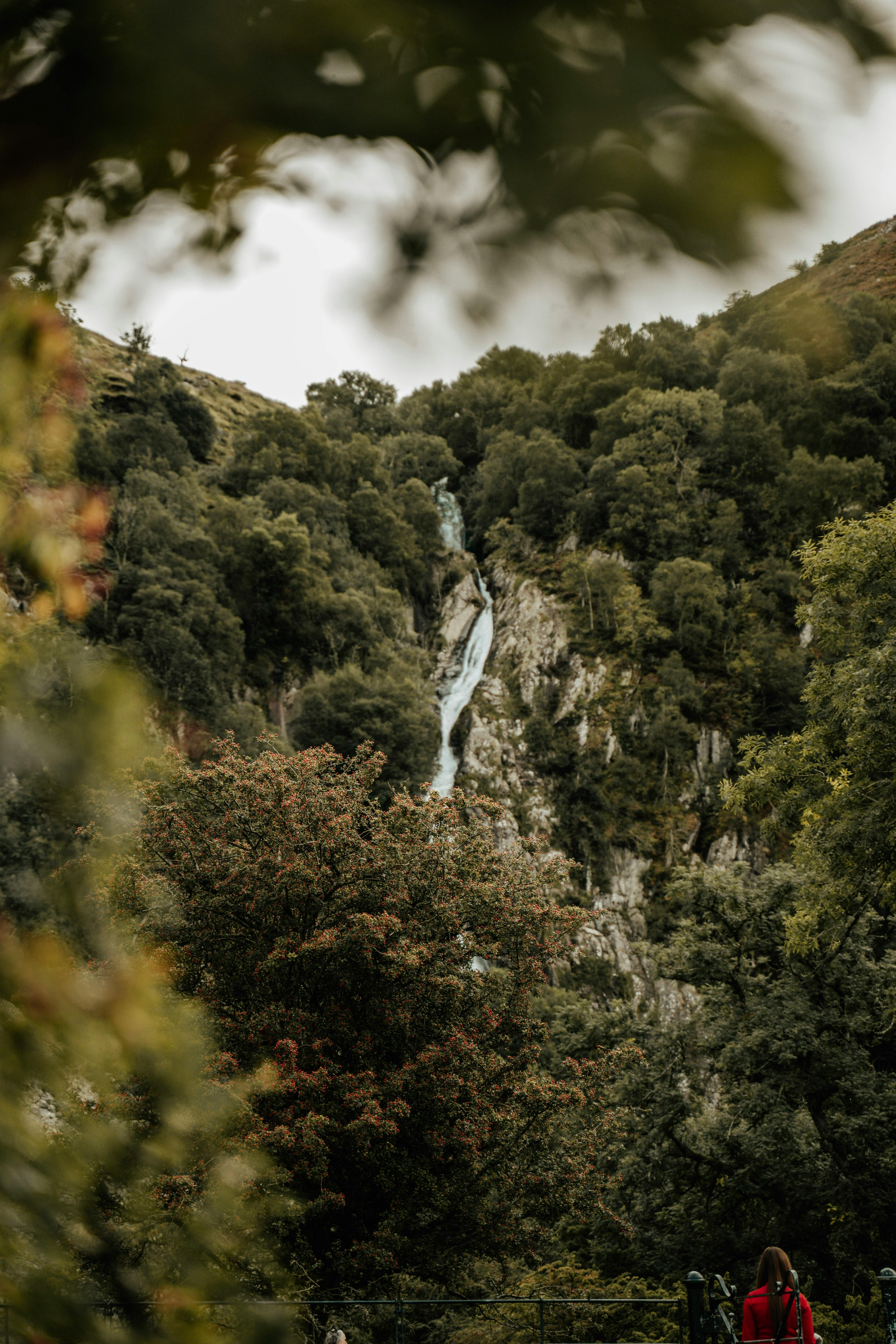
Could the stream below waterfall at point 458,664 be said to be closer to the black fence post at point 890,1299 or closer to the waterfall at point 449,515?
the waterfall at point 449,515

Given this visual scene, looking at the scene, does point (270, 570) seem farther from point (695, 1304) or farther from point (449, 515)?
point (695, 1304)

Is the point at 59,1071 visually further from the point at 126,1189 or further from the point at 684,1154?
the point at 684,1154

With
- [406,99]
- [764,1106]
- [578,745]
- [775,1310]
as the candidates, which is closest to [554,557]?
[578,745]

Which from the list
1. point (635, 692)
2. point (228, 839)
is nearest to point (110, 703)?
point (228, 839)

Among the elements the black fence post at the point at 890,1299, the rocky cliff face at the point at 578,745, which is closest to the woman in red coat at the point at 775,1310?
the black fence post at the point at 890,1299

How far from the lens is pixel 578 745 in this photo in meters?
28.0

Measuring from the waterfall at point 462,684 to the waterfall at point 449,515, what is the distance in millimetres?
2915

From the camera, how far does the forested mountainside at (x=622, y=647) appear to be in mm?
9539

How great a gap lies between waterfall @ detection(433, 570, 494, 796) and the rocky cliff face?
33 cm

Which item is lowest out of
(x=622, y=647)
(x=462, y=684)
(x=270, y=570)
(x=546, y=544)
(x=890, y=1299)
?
(x=890, y=1299)

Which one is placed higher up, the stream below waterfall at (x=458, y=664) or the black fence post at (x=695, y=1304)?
the stream below waterfall at (x=458, y=664)

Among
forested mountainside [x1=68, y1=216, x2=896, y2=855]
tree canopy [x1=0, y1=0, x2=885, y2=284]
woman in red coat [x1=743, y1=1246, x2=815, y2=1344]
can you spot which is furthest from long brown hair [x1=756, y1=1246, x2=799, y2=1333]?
forested mountainside [x1=68, y1=216, x2=896, y2=855]

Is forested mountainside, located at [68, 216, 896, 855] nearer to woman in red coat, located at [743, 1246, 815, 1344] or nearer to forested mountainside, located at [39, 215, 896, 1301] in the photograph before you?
forested mountainside, located at [39, 215, 896, 1301]

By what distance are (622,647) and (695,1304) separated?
87.4ft
